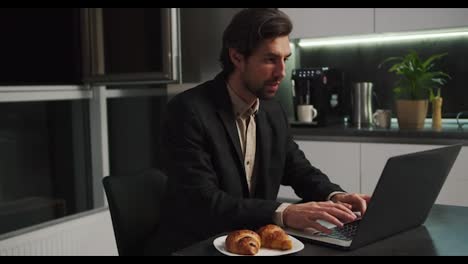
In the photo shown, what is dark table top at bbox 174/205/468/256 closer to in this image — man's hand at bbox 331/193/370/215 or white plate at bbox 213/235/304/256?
white plate at bbox 213/235/304/256

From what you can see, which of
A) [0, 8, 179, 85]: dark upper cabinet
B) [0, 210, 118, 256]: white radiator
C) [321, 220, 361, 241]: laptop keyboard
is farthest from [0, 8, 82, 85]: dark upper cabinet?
Result: [321, 220, 361, 241]: laptop keyboard

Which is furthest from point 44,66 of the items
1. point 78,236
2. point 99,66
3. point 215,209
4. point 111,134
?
point 215,209

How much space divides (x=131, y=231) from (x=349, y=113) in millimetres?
2333

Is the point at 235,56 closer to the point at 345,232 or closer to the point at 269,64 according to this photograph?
the point at 269,64

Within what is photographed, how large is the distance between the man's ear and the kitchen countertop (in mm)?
1510

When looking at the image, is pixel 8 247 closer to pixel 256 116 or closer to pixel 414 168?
pixel 256 116

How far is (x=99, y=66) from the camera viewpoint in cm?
291

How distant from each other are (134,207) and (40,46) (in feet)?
5.72

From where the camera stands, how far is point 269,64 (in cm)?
155

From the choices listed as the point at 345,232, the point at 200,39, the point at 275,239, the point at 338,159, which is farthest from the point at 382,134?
the point at 275,239

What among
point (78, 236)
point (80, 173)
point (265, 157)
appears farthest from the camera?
point (80, 173)

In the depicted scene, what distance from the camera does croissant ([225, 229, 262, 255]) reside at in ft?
3.30

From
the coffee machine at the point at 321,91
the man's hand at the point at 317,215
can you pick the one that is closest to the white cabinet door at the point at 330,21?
the coffee machine at the point at 321,91

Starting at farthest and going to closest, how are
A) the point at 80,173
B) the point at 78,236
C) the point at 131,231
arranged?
the point at 80,173, the point at 78,236, the point at 131,231
